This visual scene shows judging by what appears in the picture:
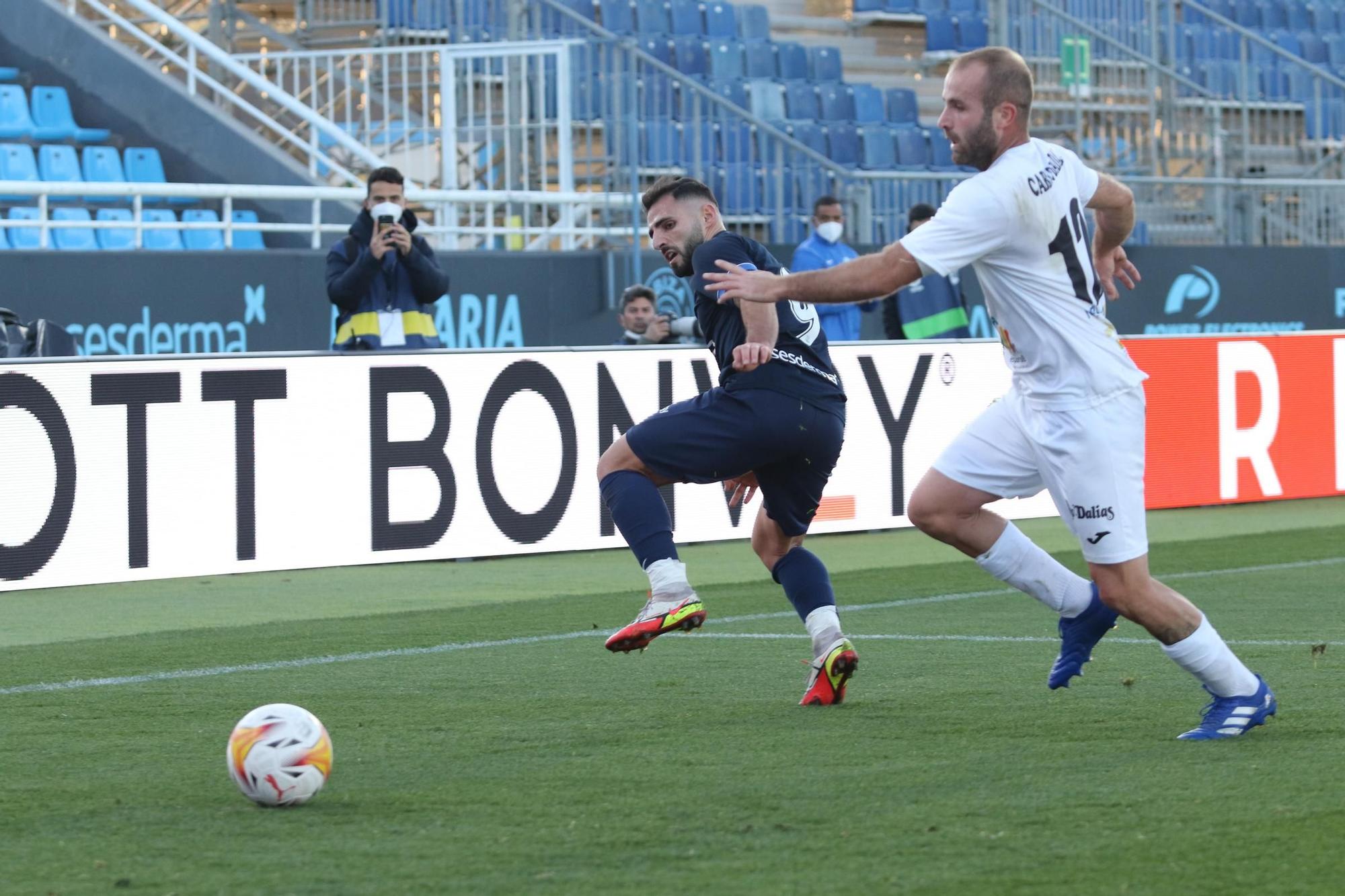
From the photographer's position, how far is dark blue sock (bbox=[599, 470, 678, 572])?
6371mm

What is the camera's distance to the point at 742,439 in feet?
20.8

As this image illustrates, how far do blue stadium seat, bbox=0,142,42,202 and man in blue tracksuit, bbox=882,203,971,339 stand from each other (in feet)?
22.7

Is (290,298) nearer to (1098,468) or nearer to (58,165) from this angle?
(58,165)

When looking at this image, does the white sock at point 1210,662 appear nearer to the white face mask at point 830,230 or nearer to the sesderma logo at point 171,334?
the white face mask at point 830,230

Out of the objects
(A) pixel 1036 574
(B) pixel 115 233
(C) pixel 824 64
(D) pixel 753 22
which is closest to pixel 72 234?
(B) pixel 115 233

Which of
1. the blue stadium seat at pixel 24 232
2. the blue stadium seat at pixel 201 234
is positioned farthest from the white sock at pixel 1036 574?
the blue stadium seat at pixel 201 234

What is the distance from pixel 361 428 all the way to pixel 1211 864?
297 inches

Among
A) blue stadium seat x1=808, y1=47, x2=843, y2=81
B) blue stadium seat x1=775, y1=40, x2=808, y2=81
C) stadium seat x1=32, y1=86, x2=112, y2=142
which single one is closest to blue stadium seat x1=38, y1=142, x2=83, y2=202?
stadium seat x1=32, y1=86, x2=112, y2=142

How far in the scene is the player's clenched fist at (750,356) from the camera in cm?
605

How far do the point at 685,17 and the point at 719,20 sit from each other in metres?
0.46

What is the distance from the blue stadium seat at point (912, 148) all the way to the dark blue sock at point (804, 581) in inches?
626

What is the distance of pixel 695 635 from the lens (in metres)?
8.38

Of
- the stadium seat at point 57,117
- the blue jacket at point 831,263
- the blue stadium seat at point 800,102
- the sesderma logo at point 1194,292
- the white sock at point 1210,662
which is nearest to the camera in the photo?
the white sock at point 1210,662

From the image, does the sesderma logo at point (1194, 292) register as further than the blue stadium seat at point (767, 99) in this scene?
No
